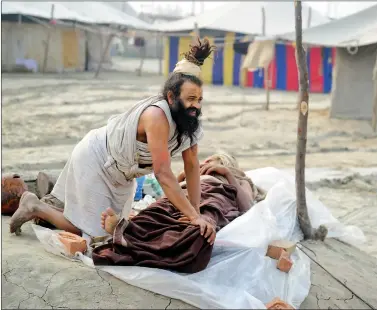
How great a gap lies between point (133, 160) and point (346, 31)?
8911 mm

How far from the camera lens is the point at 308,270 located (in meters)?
3.04

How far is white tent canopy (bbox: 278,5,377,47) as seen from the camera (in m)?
9.47

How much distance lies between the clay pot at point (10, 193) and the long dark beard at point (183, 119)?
1889 mm

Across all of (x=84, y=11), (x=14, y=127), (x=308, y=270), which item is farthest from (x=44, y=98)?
(x=84, y=11)

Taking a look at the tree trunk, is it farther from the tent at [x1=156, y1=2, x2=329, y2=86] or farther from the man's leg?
the tent at [x1=156, y1=2, x2=329, y2=86]

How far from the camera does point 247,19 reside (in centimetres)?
2342

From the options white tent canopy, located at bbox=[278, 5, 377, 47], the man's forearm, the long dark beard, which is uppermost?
white tent canopy, located at bbox=[278, 5, 377, 47]

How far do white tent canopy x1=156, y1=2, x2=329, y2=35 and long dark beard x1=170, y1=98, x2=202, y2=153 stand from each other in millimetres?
18812

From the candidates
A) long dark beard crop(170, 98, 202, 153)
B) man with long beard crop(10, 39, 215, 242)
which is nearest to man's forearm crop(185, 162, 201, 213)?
man with long beard crop(10, 39, 215, 242)

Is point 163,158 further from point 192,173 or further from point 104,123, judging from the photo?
point 104,123

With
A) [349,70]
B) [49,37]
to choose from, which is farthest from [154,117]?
[49,37]

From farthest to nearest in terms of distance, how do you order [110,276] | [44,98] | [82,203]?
[44,98] < [82,203] < [110,276]

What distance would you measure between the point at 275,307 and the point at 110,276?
0.84 m

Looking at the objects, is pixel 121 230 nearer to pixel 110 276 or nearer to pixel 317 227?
pixel 110 276
